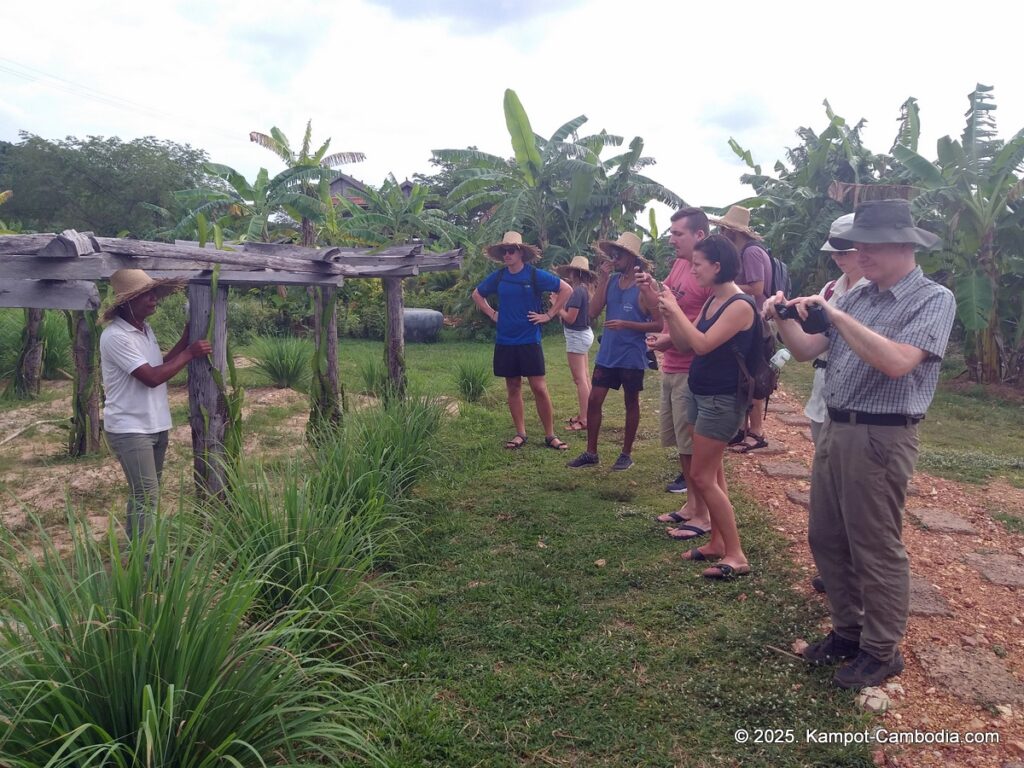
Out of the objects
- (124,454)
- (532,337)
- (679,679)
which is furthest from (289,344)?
(679,679)

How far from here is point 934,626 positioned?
11.0 ft

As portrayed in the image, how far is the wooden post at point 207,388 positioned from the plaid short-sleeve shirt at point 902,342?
3292 mm

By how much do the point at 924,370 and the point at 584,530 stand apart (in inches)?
96.4

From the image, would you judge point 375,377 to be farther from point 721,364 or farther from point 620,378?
point 721,364

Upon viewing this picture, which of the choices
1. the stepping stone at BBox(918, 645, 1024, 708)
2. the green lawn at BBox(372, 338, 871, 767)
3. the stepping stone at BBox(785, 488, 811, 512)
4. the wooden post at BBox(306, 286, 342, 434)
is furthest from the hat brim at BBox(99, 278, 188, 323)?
the stepping stone at BBox(785, 488, 811, 512)

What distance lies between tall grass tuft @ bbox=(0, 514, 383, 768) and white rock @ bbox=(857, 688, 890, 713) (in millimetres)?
1852

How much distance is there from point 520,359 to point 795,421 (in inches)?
133

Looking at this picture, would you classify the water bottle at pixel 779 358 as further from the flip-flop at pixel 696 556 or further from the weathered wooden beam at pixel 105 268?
the weathered wooden beam at pixel 105 268

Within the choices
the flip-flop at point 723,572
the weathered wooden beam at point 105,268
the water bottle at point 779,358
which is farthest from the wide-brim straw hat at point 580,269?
the flip-flop at point 723,572

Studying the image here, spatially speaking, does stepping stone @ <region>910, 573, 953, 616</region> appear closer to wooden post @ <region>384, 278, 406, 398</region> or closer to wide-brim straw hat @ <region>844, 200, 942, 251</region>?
wide-brim straw hat @ <region>844, 200, 942, 251</region>

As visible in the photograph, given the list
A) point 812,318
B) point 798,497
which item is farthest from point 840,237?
point 798,497

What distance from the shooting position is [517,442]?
21.6 feet

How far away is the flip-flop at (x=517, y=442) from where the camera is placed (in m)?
6.57

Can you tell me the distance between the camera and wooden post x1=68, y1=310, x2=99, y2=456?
6504mm
